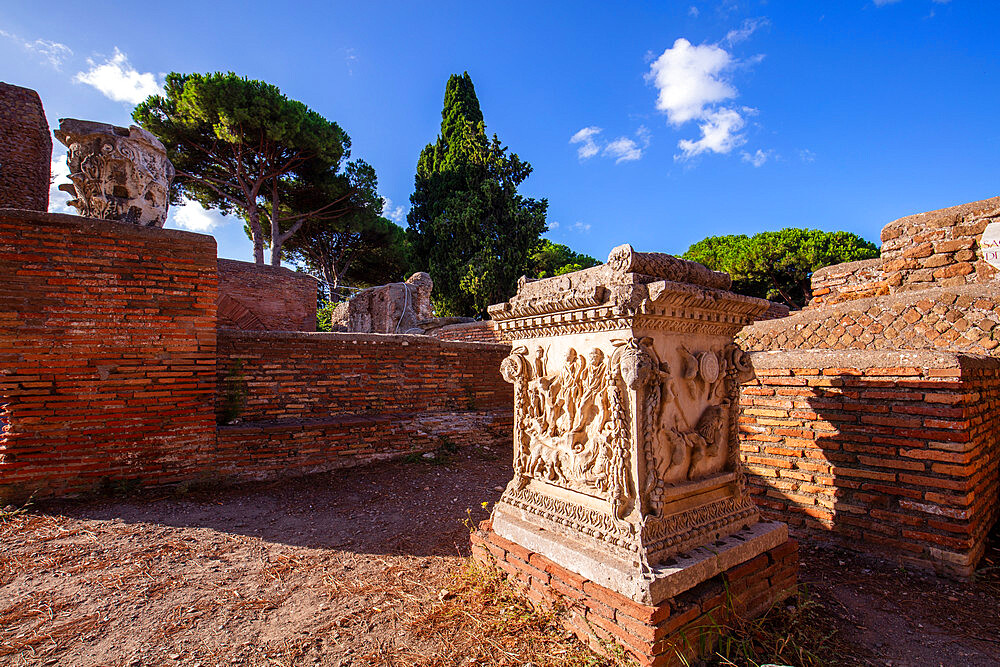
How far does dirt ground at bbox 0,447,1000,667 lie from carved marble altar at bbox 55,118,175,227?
11.1ft

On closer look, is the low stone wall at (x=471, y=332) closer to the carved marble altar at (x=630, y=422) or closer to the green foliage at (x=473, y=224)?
the green foliage at (x=473, y=224)

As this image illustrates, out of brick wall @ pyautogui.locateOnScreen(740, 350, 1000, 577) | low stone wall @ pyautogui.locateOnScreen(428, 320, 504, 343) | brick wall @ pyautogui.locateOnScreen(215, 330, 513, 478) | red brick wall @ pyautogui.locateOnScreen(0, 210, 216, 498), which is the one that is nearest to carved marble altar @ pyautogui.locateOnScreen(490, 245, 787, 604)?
brick wall @ pyautogui.locateOnScreen(740, 350, 1000, 577)

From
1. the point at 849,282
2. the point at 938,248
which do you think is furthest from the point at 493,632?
the point at 849,282

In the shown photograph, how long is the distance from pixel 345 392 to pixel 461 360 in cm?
175

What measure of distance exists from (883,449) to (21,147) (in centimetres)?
1551

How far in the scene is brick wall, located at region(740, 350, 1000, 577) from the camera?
283 cm

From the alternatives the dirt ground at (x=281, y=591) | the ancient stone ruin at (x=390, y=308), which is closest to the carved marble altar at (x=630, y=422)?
the dirt ground at (x=281, y=591)

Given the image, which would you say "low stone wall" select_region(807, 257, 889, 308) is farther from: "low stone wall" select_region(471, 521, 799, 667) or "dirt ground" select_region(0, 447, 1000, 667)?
"low stone wall" select_region(471, 521, 799, 667)

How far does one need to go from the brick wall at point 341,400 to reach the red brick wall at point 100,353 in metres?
0.35

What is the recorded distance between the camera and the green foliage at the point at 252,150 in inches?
549

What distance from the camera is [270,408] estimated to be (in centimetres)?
523

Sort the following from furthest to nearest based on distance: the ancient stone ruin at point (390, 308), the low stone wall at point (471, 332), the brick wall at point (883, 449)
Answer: the ancient stone ruin at point (390, 308)
the low stone wall at point (471, 332)
the brick wall at point (883, 449)

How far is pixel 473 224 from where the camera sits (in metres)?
16.8

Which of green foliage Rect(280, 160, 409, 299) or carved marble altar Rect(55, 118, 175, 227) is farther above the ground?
green foliage Rect(280, 160, 409, 299)
